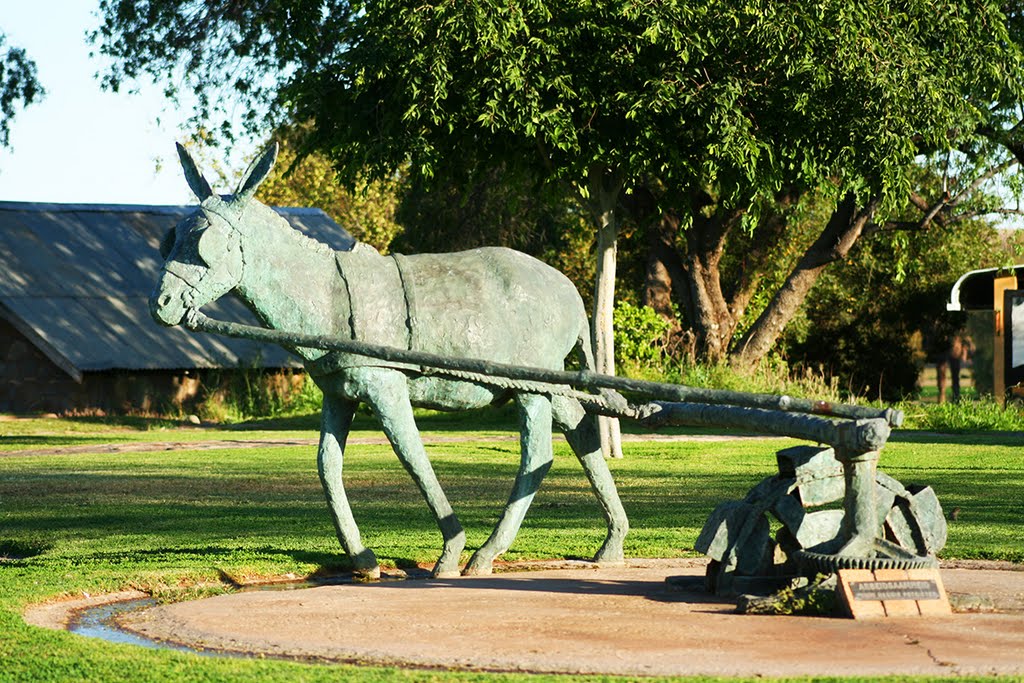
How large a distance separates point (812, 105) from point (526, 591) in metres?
9.79

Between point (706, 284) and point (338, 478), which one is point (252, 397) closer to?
point (706, 284)

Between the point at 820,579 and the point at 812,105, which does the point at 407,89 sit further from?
the point at 820,579

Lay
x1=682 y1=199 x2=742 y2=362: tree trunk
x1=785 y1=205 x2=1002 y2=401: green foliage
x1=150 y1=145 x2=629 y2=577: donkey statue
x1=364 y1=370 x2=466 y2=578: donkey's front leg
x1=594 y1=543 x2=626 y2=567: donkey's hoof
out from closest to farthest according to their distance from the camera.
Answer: x1=150 y1=145 x2=629 y2=577: donkey statue < x1=364 y1=370 x2=466 y2=578: donkey's front leg < x1=594 y1=543 x2=626 y2=567: donkey's hoof < x1=682 y1=199 x2=742 y2=362: tree trunk < x1=785 y1=205 x2=1002 y2=401: green foliage

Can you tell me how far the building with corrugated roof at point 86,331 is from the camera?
2757 centimetres

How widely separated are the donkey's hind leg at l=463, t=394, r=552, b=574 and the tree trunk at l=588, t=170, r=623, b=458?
8781 mm

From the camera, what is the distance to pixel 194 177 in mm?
8086

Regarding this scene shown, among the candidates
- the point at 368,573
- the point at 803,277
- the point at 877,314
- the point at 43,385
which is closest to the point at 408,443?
the point at 368,573

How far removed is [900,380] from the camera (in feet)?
128

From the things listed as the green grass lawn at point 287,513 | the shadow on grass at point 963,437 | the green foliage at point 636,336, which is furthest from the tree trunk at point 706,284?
the green grass lawn at point 287,513

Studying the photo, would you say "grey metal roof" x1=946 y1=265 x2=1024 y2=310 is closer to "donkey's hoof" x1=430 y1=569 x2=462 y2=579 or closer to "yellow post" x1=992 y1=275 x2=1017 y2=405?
"yellow post" x1=992 y1=275 x2=1017 y2=405

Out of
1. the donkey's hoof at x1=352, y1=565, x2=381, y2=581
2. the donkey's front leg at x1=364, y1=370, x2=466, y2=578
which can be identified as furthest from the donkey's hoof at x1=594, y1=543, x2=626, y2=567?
the donkey's hoof at x1=352, y1=565, x2=381, y2=581

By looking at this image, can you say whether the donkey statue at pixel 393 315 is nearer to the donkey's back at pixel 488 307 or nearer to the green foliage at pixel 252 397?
the donkey's back at pixel 488 307

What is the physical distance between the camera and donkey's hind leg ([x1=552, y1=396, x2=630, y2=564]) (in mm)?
9039

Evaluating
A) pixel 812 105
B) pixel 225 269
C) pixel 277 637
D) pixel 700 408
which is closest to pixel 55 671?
pixel 277 637
